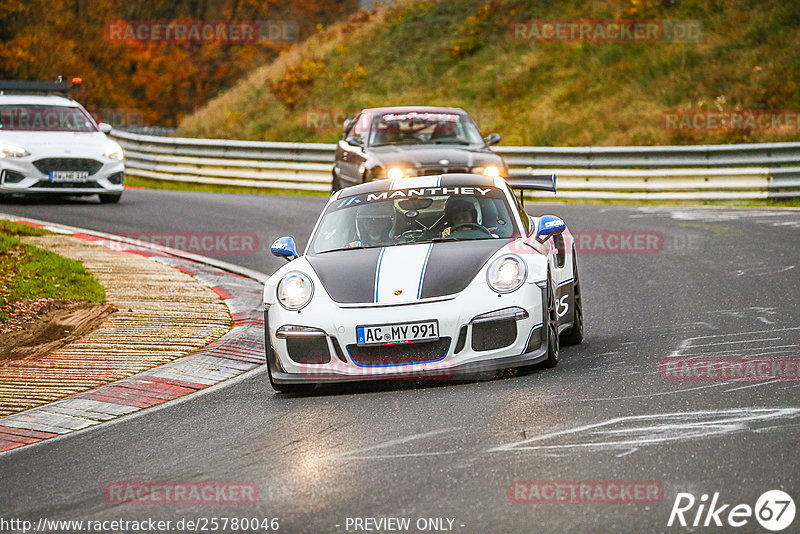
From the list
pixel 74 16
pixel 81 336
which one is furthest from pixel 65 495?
pixel 74 16

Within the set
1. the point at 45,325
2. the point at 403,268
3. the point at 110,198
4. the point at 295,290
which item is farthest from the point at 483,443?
the point at 110,198

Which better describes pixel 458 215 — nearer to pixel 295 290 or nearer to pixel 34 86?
pixel 295 290

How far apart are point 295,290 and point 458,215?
1503 millimetres

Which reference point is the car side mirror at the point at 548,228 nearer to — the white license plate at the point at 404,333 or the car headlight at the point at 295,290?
the white license plate at the point at 404,333

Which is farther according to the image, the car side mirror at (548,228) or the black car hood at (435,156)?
the black car hood at (435,156)

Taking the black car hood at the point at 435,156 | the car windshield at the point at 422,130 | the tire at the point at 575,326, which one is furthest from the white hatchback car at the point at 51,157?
the tire at the point at 575,326

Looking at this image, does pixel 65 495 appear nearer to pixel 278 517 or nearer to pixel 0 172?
pixel 278 517

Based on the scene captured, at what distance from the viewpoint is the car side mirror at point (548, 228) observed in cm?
835

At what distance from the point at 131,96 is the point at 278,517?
52841mm

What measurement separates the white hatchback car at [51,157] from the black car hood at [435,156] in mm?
4812

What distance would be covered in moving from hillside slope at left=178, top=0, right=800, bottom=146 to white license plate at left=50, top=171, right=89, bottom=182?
1210 centimetres

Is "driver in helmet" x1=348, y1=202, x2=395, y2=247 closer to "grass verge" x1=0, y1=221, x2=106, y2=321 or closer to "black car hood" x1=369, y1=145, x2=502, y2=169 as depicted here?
"grass verge" x1=0, y1=221, x2=106, y2=321

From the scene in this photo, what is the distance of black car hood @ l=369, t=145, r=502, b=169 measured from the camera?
16.0 m

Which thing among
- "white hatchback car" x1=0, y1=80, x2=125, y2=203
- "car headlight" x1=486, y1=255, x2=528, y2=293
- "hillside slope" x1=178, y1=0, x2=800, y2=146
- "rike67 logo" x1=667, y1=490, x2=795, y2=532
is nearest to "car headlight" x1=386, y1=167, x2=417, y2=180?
"white hatchback car" x1=0, y1=80, x2=125, y2=203
